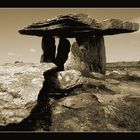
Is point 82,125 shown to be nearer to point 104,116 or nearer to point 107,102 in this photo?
point 104,116

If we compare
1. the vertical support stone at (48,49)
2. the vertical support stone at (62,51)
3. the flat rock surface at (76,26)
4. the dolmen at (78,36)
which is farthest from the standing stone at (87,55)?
the vertical support stone at (48,49)

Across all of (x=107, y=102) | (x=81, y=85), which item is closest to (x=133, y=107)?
(x=107, y=102)

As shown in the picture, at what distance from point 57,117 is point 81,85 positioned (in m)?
2.62

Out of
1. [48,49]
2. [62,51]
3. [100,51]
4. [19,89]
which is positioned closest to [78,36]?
[100,51]

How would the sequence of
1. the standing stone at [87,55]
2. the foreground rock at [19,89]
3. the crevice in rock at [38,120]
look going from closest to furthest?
the crevice in rock at [38,120], the foreground rock at [19,89], the standing stone at [87,55]

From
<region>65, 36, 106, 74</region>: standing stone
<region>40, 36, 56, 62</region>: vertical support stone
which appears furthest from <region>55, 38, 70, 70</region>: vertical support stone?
<region>65, 36, 106, 74</region>: standing stone

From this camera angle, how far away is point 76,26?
46.4 feet

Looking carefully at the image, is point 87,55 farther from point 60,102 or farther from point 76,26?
point 60,102

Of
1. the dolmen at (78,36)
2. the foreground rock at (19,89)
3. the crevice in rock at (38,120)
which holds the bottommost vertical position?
the crevice in rock at (38,120)

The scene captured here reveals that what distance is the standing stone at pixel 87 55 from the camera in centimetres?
1431

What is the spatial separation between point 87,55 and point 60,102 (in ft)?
18.2

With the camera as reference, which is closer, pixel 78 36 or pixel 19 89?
pixel 19 89

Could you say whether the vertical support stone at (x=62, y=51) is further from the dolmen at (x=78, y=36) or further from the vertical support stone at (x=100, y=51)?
the vertical support stone at (x=100, y=51)

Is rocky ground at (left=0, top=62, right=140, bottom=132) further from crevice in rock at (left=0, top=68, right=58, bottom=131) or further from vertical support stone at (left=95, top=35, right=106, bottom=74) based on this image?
vertical support stone at (left=95, top=35, right=106, bottom=74)
